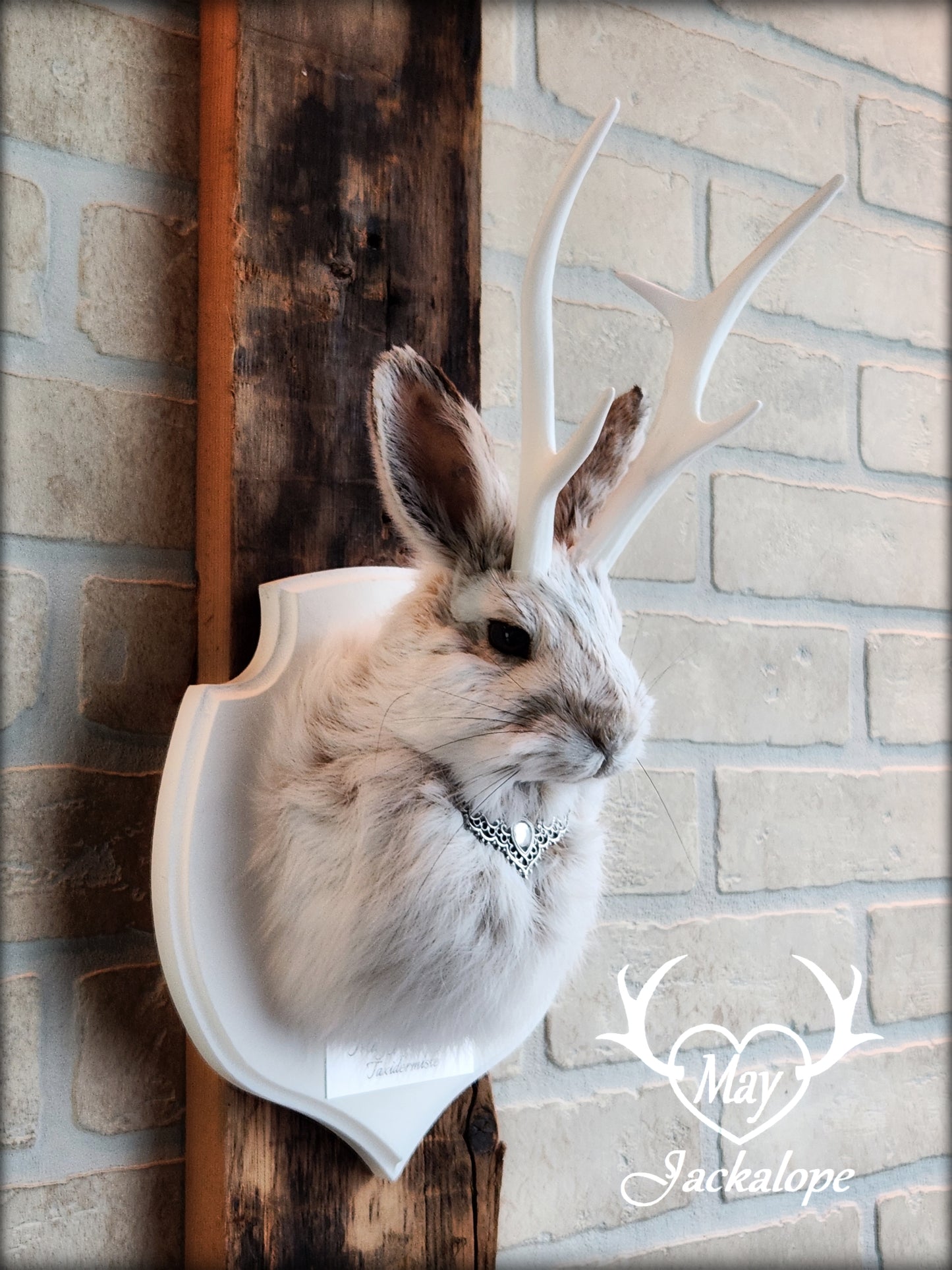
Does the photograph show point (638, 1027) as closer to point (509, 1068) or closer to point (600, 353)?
point (509, 1068)

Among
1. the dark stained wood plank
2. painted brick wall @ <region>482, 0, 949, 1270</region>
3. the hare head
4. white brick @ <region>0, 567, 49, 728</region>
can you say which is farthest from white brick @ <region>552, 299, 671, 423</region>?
white brick @ <region>0, 567, 49, 728</region>

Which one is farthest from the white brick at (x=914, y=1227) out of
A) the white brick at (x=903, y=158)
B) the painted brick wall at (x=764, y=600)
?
the white brick at (x=903, y=158)

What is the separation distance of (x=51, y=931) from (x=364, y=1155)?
0.62 feet

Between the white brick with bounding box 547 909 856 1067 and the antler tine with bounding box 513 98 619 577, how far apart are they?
322 mm

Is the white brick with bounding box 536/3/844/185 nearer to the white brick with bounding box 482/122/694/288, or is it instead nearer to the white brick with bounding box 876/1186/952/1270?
the white brick with bounding box 482/122/694/288

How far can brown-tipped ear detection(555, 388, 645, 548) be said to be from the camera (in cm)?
53

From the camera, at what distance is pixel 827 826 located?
815mm

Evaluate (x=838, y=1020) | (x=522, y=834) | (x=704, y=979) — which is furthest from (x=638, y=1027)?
(x=522, y=834)

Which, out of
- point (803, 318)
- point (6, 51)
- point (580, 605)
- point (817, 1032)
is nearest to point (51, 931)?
point (580, 605)

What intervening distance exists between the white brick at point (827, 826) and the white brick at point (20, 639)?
17.7 inches

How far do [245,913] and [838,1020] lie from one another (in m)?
0.49

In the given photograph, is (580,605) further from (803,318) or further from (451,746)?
(803,318)

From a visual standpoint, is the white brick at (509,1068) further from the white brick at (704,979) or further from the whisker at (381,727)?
the whisker at (381,727)

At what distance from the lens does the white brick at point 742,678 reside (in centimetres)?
75
